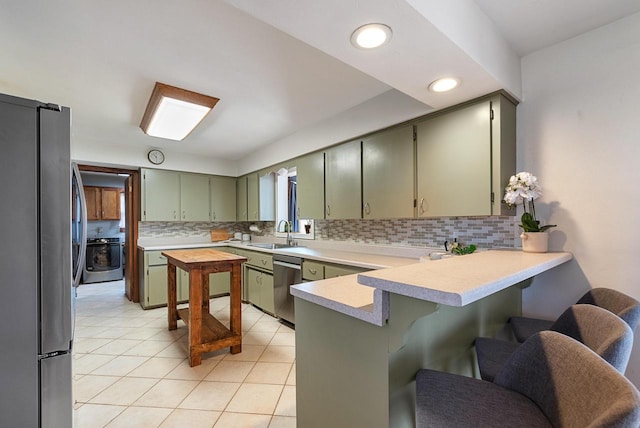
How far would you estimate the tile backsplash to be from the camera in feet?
6.88

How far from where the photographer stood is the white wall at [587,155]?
1565 mm

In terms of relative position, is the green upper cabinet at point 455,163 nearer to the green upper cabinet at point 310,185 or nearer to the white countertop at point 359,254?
the white countertop at point 359,254

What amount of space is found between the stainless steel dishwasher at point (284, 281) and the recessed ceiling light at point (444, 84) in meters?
2.03

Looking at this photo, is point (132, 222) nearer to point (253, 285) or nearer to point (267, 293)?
point (253, 285)

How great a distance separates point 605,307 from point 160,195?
489 centimetres

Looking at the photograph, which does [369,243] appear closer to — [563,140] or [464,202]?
[464,202]

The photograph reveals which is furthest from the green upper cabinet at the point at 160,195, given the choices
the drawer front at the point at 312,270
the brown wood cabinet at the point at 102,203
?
the brown wood cabinet at the point at 102,203

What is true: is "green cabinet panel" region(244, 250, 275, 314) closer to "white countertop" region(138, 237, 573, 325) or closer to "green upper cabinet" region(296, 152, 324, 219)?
"green upper cabinet" region(296, 152, 324, 219)

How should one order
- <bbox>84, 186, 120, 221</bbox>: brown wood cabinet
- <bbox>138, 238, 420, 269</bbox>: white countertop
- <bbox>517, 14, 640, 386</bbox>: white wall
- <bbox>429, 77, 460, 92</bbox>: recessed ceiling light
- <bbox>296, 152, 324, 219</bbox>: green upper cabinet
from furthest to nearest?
1. <bbox>84, 186, 120, 221</bbox>: brown wood cabinet
2. <bbox>296, 152, 324, 219</bbox>: green upper cabinet
3. <bbox>138, 238, 420, 269</bbox>: white countertop
4. <bbox>429, 77, 460, 92</bbox>: recessed ceiling light
5. <bbox>517, 14, 640, 386</bbox>: white wall

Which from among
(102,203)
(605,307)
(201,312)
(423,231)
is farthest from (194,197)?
(605,307)

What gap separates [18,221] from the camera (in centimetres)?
105

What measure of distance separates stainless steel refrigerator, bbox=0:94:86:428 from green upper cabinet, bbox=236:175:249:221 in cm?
360

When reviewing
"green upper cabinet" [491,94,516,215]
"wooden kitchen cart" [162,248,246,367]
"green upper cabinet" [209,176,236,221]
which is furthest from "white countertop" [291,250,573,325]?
"green upper cabinet" [209,176,236,221]

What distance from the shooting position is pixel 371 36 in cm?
128
